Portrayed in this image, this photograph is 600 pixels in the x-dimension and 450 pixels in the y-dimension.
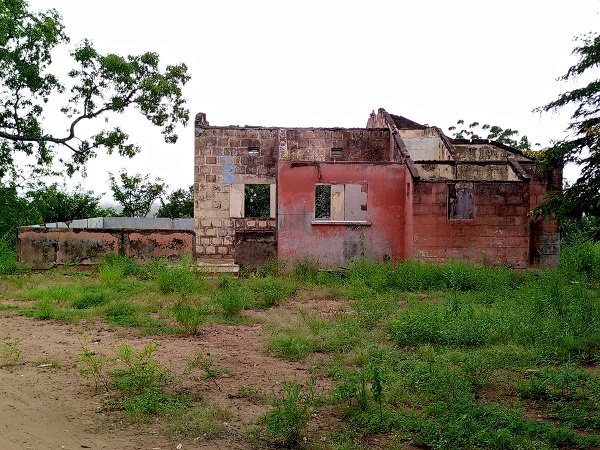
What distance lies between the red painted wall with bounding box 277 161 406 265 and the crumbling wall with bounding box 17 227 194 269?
3.01 m

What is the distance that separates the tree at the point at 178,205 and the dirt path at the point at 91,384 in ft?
71.4

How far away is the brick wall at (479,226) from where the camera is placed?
15469 mm

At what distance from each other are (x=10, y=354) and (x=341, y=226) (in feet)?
34.5

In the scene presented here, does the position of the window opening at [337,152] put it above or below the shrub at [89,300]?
above

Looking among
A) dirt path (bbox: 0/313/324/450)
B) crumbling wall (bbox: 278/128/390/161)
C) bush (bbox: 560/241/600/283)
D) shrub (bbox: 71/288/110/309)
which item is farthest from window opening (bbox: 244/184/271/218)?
dirt path (bbox: 0/313/324/450)

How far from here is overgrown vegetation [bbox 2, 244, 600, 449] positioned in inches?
191

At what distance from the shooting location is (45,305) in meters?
9.74

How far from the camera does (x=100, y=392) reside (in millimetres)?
5672

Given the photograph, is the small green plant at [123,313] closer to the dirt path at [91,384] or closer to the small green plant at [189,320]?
the dirt path at [91,384]

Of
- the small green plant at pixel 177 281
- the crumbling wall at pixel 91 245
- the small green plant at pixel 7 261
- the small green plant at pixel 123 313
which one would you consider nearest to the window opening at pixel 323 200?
the crumbling wall at pixel 91 245

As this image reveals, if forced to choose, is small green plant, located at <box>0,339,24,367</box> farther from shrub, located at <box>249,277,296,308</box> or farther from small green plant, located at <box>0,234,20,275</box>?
small green plant, located at <box>0,234,20,275</box>

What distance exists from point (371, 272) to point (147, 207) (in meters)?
20.5

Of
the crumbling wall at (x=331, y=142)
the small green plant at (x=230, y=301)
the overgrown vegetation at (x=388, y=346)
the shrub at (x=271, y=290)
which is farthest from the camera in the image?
the crumbling wall at (x=331, y=142)

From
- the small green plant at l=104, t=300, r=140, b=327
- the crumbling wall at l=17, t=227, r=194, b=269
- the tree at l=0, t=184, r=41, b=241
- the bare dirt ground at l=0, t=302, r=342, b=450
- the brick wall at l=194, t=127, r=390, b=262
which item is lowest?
the bare dirt ground at l=0, t=302, r=342, b=450
